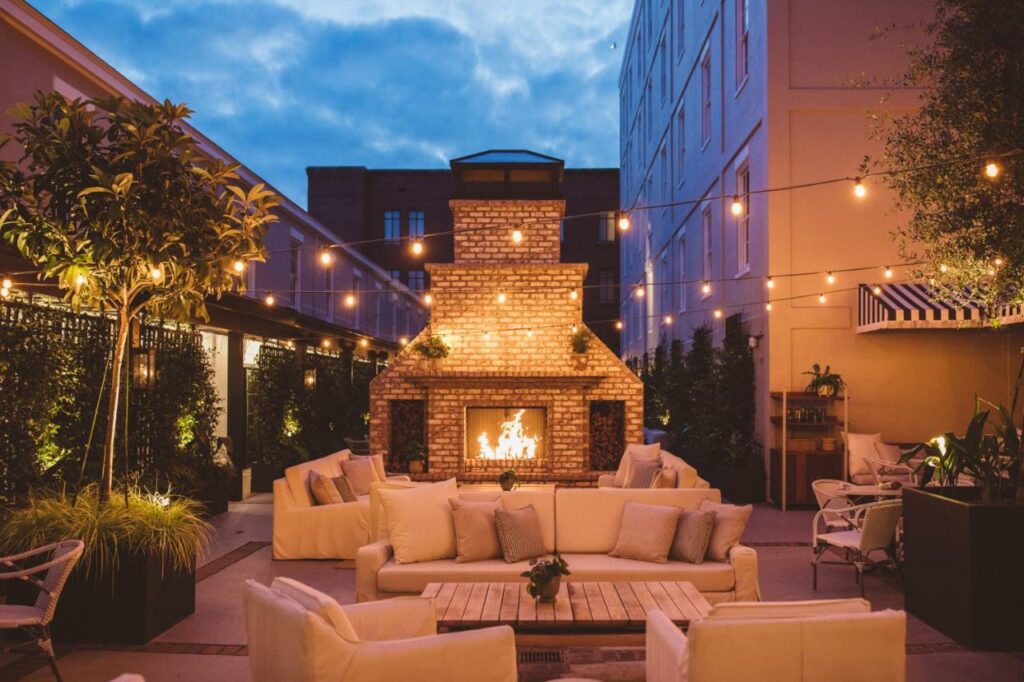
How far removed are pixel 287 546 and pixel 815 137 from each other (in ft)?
27.0

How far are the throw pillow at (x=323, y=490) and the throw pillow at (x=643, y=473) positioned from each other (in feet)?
9.69

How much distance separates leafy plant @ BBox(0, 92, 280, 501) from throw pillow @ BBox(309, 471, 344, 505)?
8.85 ft

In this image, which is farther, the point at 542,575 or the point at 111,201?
the point at 111,201

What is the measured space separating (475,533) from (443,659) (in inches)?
99.7

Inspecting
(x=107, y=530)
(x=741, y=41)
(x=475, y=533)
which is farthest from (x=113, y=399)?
(x=741, y=41)

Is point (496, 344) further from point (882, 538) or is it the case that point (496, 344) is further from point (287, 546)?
point (882, 538)

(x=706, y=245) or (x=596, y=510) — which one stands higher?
(x=706, y=245)

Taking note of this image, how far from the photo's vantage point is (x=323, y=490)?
746cm

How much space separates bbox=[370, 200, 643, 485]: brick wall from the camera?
36.8 feet

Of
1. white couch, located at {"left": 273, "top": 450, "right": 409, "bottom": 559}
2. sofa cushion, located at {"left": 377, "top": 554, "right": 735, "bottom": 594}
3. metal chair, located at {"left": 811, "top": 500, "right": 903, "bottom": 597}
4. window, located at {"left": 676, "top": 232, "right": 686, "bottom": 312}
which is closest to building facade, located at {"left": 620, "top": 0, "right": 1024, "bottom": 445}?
metal chair, located at {"left": 811, "top": 500, "right": 903, "bottom": 597}

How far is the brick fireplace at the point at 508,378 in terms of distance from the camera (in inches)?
442

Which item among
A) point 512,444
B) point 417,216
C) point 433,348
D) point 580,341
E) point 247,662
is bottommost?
point 247,662

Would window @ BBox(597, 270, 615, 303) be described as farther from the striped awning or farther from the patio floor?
the patio floor

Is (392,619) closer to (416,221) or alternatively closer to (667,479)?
(667,479)
